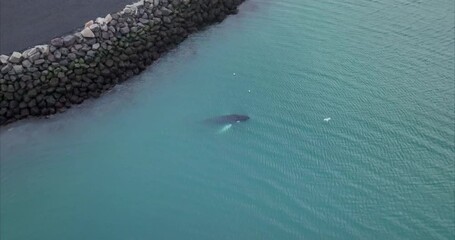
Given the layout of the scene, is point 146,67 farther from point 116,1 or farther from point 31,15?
point 31,15

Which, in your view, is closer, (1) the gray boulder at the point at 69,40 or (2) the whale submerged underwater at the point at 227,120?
(2) the whale submerged underwater at the point at 227,120

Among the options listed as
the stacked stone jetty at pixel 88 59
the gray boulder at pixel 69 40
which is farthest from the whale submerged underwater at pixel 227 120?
the gray boulder at pixel 69 40

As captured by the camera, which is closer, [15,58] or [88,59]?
[15,58]

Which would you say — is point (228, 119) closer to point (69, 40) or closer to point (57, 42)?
point (69, 40)

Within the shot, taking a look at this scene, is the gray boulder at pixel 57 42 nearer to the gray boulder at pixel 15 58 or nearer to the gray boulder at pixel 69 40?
the gray boulder at pixel 69 40

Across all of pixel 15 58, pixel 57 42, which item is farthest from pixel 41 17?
pixel 15 58

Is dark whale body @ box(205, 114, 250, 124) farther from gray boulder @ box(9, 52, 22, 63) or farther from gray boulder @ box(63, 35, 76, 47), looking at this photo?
gray boulder @ box(9, 52, 22, 63)
